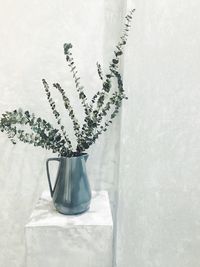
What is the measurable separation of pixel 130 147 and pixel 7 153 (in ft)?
1.62

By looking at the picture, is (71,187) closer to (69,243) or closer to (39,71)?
(69,243)

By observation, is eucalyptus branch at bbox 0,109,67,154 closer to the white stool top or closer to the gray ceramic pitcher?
the gray ceramic pitcher

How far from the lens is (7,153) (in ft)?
3.90

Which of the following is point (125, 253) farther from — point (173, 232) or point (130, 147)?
point (130, 147)

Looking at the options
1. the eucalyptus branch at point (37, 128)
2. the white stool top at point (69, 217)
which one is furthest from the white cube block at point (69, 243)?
the eucalyptus branch at point (37, 128)

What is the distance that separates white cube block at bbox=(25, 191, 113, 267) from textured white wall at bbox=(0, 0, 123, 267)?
0.28m

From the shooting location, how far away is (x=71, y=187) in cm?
97

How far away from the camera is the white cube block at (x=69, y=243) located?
943 mm

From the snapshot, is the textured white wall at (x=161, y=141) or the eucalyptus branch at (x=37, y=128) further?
the textured white wall at (x=161, y=141)

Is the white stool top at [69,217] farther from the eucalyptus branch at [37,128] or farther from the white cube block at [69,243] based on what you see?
the eucalyptus branch at [37,128]

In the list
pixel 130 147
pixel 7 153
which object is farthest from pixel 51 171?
pixel 130 147

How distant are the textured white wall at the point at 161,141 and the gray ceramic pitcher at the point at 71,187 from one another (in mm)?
236

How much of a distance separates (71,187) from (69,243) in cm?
18

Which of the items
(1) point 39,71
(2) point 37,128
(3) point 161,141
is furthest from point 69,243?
(1) point 39,71
